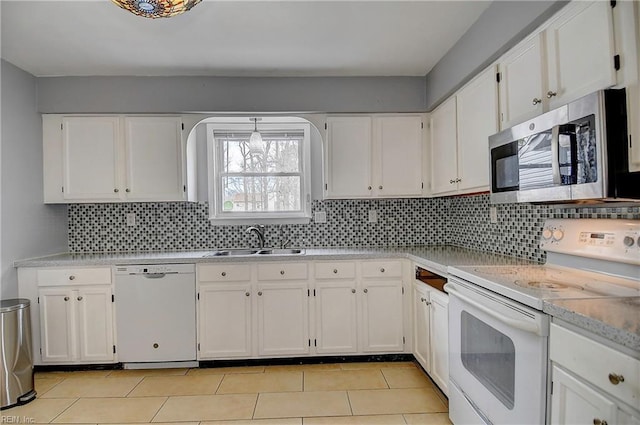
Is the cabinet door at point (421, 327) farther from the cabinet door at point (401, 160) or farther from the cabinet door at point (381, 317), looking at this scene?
the cabinet door at point (401, 160)

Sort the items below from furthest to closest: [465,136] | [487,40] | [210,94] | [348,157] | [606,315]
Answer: [348,157]
[210,94]
[465,136]
[487,40]
[606,315]

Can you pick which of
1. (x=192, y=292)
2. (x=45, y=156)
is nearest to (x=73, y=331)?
(x=192, y=292)

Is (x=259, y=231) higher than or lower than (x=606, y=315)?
higher

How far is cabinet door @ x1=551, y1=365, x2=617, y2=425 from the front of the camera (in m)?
1.04

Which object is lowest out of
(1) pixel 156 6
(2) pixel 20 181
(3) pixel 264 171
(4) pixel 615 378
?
(4) pixel 615 378

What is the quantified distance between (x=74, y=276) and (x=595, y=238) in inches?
134

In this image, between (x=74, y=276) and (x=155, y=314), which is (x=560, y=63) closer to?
(x=155, y=314)

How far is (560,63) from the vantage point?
1636mm

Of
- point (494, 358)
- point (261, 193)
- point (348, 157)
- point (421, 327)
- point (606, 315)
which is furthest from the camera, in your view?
point (261, 193)

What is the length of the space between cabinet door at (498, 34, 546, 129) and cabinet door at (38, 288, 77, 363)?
10.8 ft

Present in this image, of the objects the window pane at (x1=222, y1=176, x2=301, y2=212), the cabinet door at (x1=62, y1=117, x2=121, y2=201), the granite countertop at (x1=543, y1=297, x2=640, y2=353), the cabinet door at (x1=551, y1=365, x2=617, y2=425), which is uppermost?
the cabinet door at (x1=62, y1=117, x2=121, y2=201)

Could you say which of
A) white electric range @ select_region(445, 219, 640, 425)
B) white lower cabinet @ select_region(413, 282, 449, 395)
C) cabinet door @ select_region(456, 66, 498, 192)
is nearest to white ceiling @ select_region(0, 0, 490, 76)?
cabinet door @ select_region(456, 66, 498, 192)

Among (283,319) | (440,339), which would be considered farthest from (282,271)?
(440,339)

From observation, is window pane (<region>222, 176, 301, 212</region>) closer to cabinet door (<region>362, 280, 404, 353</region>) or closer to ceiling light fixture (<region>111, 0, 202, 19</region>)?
cabinet door (<region>362, 280, 404, 353</region>)
